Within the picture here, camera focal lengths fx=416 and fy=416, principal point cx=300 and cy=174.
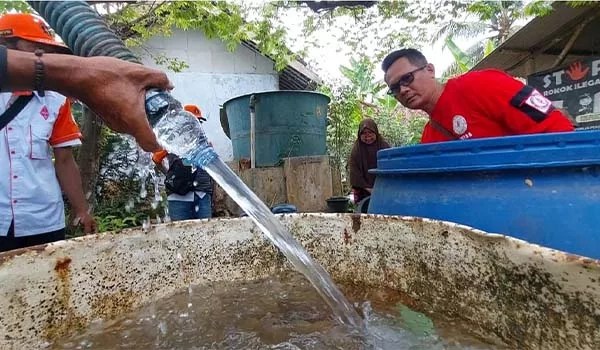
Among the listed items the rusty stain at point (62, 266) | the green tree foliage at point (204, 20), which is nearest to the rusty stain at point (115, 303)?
the rusty stain at point (62, 266)

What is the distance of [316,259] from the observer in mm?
1443

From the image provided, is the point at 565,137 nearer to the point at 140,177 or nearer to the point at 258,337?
the point at 258,337

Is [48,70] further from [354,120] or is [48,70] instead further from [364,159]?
[354,120]

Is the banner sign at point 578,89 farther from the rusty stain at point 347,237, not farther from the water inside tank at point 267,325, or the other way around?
the water inside tank at point 267,325

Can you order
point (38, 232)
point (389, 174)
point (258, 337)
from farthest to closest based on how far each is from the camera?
point (38, 232) < point (389, 174) < point (258, 337)

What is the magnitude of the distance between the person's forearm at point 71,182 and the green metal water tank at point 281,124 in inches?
154

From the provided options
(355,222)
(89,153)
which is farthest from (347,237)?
(89,153)

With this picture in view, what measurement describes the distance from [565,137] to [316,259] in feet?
2.71

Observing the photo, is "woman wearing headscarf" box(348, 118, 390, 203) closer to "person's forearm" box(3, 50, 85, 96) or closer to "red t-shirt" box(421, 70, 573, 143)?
"red t-shirt" box(421, 70, 573, 143)

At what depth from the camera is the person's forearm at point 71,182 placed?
2.33 m

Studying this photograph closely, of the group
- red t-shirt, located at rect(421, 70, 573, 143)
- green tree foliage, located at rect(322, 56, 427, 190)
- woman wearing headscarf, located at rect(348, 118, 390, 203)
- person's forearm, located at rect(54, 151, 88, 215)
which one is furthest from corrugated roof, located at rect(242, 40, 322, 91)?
red t-shirt, located at rect(421, 70, 573, 143)

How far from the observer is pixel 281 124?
6.44m

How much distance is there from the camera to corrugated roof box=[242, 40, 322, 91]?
1005 centimetres

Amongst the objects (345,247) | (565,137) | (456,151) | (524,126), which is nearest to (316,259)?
(345,247)
